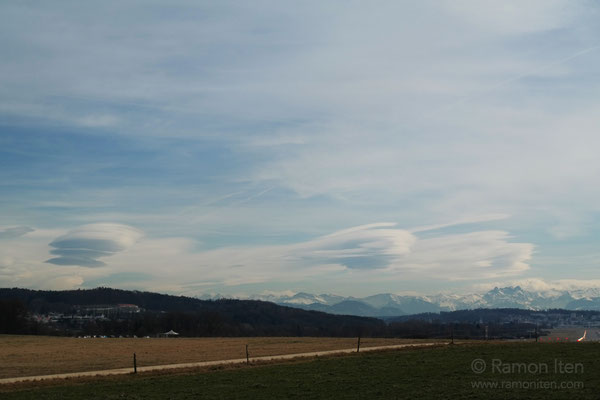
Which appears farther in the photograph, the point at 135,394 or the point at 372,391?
the point at 135,394

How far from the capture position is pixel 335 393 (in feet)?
101

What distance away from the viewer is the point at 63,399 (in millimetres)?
32875

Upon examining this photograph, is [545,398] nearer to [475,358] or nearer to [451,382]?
[451,382]

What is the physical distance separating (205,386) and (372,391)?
11.2 m

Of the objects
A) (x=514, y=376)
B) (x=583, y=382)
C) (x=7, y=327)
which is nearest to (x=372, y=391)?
(x=514, y=376)

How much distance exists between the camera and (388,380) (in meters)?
33.9

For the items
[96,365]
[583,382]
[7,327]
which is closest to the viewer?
[583,382]

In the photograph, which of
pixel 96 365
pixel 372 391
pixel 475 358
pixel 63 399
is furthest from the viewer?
pixel 96 365

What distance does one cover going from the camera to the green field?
28.9 meters

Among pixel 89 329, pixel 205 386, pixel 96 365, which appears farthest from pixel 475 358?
pixel 89 329

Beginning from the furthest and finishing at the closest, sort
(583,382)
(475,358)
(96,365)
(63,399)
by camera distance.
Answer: (96,365) → (475,358) → (63,399) → (583,382)

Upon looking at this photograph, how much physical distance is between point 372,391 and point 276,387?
20.4 ft

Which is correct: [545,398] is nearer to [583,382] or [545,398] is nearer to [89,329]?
[583,382]

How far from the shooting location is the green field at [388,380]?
94.7ft
